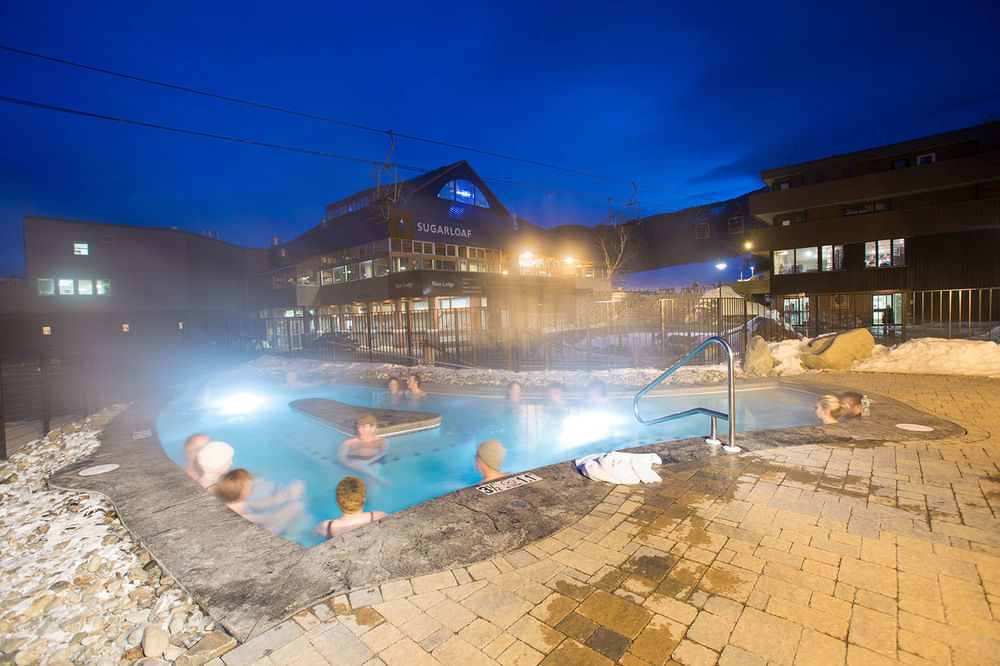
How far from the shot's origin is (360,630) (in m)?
2.16

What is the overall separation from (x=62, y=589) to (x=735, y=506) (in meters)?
4.71

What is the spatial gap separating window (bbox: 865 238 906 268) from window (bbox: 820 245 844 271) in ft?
3.68

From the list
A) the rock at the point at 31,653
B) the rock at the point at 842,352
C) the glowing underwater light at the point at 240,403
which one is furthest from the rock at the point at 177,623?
the rock at the point at 842,352

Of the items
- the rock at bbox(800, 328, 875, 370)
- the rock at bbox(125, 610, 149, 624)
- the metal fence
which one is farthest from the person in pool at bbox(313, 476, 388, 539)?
the rock at bbox(800, 328, 875, 370)

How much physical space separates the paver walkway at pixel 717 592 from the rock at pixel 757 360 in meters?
6.77

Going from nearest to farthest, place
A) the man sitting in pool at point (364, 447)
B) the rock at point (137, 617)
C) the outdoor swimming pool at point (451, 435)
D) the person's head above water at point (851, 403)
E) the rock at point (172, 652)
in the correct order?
the rock at point (172, 652) → the rock at point (137, 617) → the person's head above water at point (851, 403) → the outdoor swimming pool at point (451, 435) → the man sitting in pool at point (364, 447)

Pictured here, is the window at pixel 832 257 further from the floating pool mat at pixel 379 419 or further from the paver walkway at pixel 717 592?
the floating pool mat at pixel 379 419

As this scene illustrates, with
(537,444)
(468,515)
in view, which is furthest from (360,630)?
(537,444)

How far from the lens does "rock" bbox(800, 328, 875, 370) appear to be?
10141 mm

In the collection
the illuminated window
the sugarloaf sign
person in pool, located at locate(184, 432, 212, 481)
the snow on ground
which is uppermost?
the illuminated window

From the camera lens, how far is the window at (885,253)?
74.1 ft

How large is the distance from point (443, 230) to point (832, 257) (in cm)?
2334

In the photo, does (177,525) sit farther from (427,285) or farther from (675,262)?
(675,262)

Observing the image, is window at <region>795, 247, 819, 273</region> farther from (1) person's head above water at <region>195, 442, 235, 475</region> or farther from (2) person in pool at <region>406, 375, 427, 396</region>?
(1) person's head above water at <region>195, 442, 235, 475</region>
